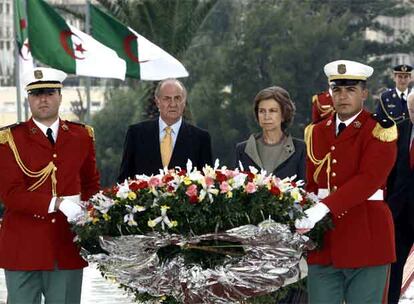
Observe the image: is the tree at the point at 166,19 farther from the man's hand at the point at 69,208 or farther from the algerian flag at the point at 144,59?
the man's hand at the point at 69,208

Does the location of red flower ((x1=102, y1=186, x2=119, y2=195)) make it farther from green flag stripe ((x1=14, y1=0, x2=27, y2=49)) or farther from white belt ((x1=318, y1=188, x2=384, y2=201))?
green flag stripe ((x1=14, y1=0, x2=27, y2=49))

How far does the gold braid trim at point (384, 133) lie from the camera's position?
21.1ft

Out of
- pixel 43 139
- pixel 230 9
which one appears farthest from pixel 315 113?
pixel 230 9

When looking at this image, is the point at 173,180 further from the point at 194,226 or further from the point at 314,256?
the point at 314,256

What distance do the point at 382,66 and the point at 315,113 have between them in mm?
56763

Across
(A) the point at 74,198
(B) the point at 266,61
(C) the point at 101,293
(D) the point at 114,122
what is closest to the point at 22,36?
(C) the point at 101,293

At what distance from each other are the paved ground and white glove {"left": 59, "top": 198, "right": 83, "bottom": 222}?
3.83 metres

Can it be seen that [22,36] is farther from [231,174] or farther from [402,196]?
[231,174]

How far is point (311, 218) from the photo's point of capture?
239 inches

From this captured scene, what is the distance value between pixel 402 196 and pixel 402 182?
0.10 metres

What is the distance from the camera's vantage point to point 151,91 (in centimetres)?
3275

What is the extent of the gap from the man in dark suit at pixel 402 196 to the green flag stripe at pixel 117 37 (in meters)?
10.0

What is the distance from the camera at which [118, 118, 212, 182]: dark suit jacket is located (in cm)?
795

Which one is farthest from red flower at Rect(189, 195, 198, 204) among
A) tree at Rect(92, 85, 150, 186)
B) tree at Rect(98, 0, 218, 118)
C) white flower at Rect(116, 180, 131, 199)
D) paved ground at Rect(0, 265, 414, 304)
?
tree at Rect(92, 85, 150, 186)
